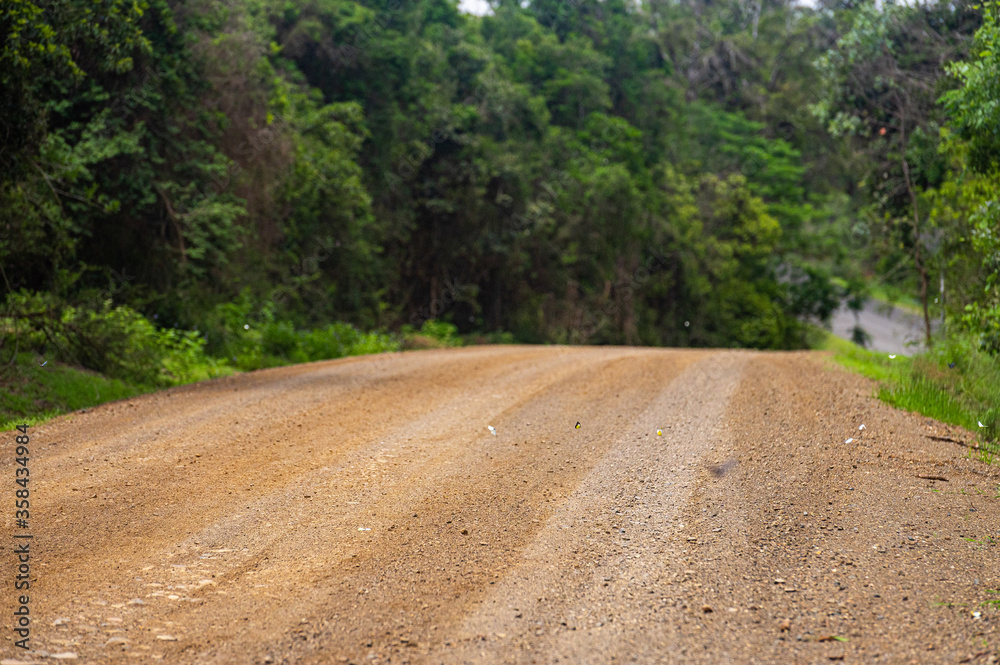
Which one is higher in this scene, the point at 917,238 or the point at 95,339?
the point at 917,238

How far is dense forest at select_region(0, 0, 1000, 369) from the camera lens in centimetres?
1076

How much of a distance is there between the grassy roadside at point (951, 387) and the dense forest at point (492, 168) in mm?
507

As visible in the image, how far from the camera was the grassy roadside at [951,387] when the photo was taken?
7634 millimetres

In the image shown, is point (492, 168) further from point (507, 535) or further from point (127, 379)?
point (507, 535)

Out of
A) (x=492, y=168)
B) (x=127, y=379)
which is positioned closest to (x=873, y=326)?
(x=492, y=168)

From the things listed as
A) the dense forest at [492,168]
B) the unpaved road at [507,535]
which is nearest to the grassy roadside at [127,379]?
the dense forest at [492,168]

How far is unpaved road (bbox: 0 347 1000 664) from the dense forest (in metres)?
3.85

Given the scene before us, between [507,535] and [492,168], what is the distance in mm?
23354

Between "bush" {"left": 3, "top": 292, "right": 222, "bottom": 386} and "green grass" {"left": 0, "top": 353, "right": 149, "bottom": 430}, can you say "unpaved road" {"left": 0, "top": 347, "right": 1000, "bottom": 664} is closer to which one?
"green grass" {"left": 0, "top": 353, "right": 149, "bottom": 430}

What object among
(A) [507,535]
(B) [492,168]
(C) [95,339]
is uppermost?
(B) [492,168]

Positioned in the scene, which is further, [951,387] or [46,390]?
[951,387]

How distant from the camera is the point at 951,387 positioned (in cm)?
862

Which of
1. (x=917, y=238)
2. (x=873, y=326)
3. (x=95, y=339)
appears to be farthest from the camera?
(x=873, y=326)

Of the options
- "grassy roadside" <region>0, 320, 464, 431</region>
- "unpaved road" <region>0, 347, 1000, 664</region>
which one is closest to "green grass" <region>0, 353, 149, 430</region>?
"grassy roadside" <region>0, 320, 464, 431</region>
